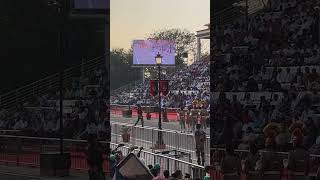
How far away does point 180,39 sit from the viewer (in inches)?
3319

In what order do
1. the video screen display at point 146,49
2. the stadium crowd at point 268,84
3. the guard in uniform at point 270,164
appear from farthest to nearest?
the video screen display at point 146,49 → the stadium crowd at point 268,84 → the guard in uniform at point 270,164

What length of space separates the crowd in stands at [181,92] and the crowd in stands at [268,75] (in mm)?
31602

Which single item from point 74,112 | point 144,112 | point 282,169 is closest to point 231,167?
point 282,169

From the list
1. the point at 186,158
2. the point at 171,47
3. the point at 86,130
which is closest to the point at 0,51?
the point at 86,130

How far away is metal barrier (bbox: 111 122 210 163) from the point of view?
19.6m

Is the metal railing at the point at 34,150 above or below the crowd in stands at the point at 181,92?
below

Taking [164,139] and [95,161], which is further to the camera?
[164,139]

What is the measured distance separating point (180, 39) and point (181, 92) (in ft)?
102

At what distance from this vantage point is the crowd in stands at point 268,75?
14.2 metres

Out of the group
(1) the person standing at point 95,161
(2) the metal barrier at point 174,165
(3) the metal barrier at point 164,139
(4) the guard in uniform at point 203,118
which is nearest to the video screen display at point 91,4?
(2) the metal barrier at point 174,165

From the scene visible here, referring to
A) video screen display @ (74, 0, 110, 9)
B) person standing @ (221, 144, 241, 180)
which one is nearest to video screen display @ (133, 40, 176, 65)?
video screen display @ (74, 0, 110, 9)

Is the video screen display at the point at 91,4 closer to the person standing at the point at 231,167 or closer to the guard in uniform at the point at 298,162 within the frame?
the person standing at the point at 231,167

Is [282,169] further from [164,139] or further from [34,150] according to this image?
[34,150]

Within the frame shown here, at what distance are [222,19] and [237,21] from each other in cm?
46
